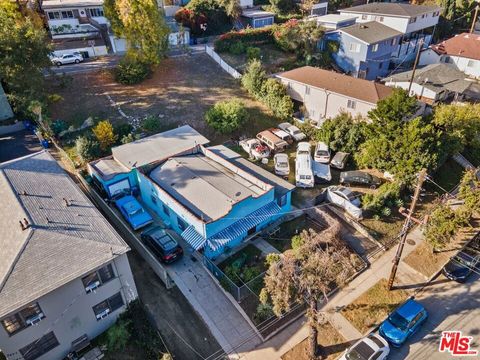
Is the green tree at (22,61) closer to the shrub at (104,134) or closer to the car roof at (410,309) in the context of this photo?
the shrub at (104,134)

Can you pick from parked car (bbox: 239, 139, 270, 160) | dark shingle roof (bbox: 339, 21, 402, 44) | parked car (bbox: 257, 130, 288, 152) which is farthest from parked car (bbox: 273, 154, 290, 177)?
dark shingle roof (bbox: 339, 21, 402, 44)

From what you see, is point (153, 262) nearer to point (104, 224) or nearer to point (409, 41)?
point (104, 224)

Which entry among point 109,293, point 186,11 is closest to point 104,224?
point 109,293

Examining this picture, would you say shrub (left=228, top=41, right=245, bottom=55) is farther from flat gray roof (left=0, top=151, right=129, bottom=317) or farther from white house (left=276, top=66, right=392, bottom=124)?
flat gray roof (left=0, top=151, right=129, bottom=317)

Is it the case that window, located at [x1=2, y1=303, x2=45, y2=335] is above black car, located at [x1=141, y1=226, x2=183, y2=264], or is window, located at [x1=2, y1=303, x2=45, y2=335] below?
above

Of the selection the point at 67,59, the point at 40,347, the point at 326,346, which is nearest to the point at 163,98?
the point at 67,59
